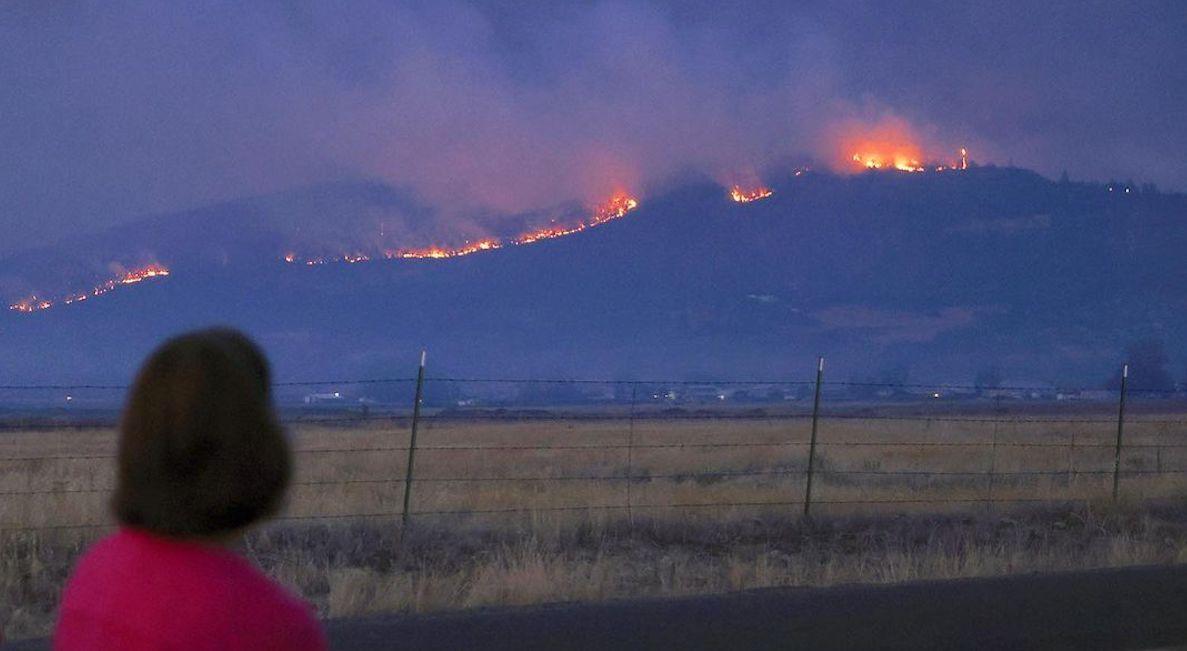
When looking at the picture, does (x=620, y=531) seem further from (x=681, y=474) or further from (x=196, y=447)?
(x=196, y=447)

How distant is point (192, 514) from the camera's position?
2.61 meters

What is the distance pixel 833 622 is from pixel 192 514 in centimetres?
711

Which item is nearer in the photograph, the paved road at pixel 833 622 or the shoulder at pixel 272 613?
the shoulder at pixel 272 613

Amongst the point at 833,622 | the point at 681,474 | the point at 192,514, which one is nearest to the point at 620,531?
the point at 833,622

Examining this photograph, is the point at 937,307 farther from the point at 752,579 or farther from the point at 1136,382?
Result: the point at 752,579

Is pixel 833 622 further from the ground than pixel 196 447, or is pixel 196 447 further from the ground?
pixel 196 447

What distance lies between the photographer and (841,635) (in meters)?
8.74

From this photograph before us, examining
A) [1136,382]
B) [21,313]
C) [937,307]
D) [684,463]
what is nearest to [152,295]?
[21,313]

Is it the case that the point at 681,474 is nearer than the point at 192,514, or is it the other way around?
the point at 192,514

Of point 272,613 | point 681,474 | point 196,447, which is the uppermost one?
point 196,447

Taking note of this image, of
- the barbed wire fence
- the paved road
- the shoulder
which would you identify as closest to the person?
the shoulder

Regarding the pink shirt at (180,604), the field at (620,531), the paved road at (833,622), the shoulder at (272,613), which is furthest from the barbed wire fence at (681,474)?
the shoulder at (272,613)

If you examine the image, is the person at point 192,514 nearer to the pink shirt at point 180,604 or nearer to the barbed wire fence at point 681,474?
the pink shirt at point 180,604

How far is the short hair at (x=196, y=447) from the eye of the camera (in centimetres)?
261
